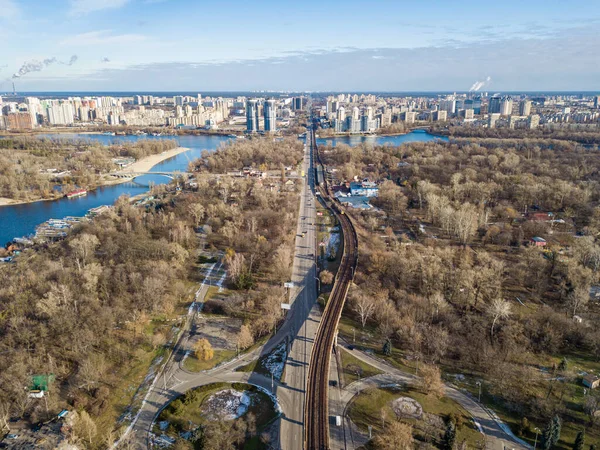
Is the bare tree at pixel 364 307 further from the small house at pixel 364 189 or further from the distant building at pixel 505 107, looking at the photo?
the distant building at pixel 505 107

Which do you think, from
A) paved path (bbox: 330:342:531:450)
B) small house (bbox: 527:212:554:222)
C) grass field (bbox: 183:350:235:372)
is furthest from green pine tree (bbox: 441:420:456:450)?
small house (bbox: 527:212:554:222)

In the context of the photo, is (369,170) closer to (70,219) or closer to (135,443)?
(70,219)

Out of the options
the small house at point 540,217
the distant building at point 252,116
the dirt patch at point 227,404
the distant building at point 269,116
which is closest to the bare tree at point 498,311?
the dirt patch at point 227,404

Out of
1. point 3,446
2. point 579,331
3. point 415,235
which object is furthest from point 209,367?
point 415,235

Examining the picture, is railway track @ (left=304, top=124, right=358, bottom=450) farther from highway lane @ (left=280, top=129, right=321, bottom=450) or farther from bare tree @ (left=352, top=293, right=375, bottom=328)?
bare tree @ (left=352, top=293, right=375, bottom=328)

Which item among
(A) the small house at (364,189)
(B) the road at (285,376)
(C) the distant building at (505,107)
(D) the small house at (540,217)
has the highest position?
(C) the distant building at (505,107)

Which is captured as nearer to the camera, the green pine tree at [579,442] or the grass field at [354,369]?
the green pine tree at [579,442]
